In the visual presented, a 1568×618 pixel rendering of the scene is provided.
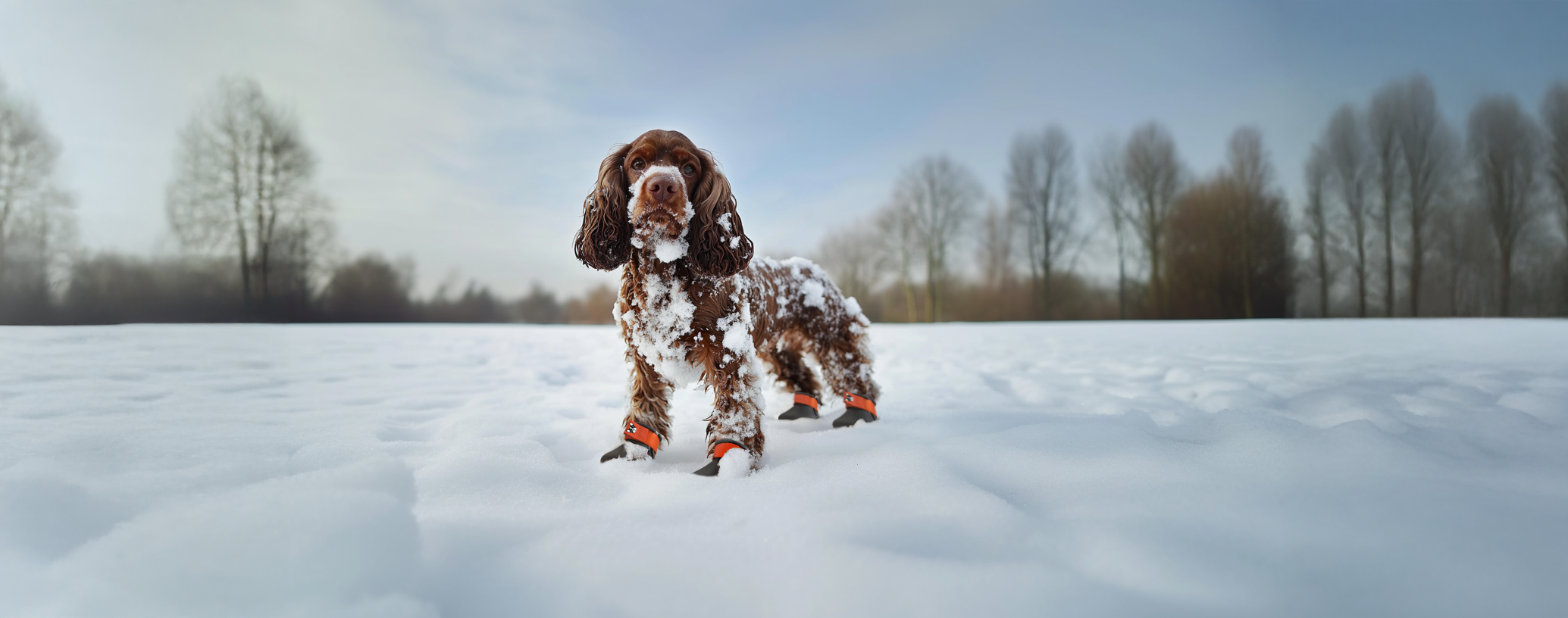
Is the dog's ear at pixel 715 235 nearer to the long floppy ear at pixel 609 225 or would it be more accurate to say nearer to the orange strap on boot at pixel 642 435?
the long floppy ear at pixel 609 225

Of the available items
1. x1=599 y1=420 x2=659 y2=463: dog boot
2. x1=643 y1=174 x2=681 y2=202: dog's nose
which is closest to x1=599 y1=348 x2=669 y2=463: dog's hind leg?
x1=599 y1=420 x2=659 y2=463: dog boot

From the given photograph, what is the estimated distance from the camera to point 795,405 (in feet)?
10.8

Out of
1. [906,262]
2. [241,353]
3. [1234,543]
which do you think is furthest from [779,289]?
[906,262]

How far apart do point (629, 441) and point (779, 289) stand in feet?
3.63

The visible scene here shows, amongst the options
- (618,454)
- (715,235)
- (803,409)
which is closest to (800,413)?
(803,409)

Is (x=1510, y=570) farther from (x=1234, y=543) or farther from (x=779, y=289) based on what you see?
(x=779, y=289)

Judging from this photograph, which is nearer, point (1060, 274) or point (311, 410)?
point (311, 410)

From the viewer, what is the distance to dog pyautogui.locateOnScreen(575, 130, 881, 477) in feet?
7.32

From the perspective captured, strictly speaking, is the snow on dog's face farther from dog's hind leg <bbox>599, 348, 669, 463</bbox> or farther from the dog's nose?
dog's hind leg <bbox>599, 348, 669, 463</bbox>

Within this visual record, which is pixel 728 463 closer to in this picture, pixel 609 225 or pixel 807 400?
pixel 609 225

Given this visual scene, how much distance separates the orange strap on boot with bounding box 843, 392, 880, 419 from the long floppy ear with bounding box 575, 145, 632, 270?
4.52 feet

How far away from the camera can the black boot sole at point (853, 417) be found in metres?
2.98

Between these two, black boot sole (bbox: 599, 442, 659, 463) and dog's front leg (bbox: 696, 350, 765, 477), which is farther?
black boot sole (bbox: 599, 442, 659, 463)

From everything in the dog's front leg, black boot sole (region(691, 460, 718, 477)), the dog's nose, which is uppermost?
the dog's nose
